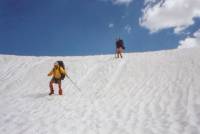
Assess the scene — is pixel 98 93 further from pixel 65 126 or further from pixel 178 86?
pixel 65 126

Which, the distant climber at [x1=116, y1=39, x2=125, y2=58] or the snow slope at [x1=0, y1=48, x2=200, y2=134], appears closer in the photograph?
the snow slope at [x1=0, y1=48, x2=200, y2=134]

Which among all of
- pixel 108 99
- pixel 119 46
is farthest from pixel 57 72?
pixel 119 46

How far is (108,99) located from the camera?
37.8 ft

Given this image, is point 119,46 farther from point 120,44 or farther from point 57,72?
point 57,72

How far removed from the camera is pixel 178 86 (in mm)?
12234

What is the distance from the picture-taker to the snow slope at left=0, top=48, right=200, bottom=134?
827 centimetres

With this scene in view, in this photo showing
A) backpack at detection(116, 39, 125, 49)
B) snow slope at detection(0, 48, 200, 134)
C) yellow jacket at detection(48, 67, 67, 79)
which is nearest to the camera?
snow slope at detection(0, 48, 200, 134)

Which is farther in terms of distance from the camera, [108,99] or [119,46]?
[119,46]

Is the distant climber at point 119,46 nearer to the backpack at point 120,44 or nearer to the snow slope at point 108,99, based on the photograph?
the backpack at point 120,44

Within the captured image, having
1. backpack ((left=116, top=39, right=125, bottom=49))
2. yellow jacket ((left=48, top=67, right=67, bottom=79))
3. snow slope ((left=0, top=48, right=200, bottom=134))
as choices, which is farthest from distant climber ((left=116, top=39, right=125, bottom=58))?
yellow jacket ((left=48, top=67, right=67, bottom=79))

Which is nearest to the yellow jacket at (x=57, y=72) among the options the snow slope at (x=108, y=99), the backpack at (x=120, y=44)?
the snow slope at (x=108, y=99)

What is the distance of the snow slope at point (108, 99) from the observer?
27.1 ft

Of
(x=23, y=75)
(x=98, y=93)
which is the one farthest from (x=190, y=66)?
(x=23, y=75)

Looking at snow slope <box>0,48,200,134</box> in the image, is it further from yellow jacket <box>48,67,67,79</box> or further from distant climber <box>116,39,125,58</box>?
distant climber <box>116,39,125,58</box>
